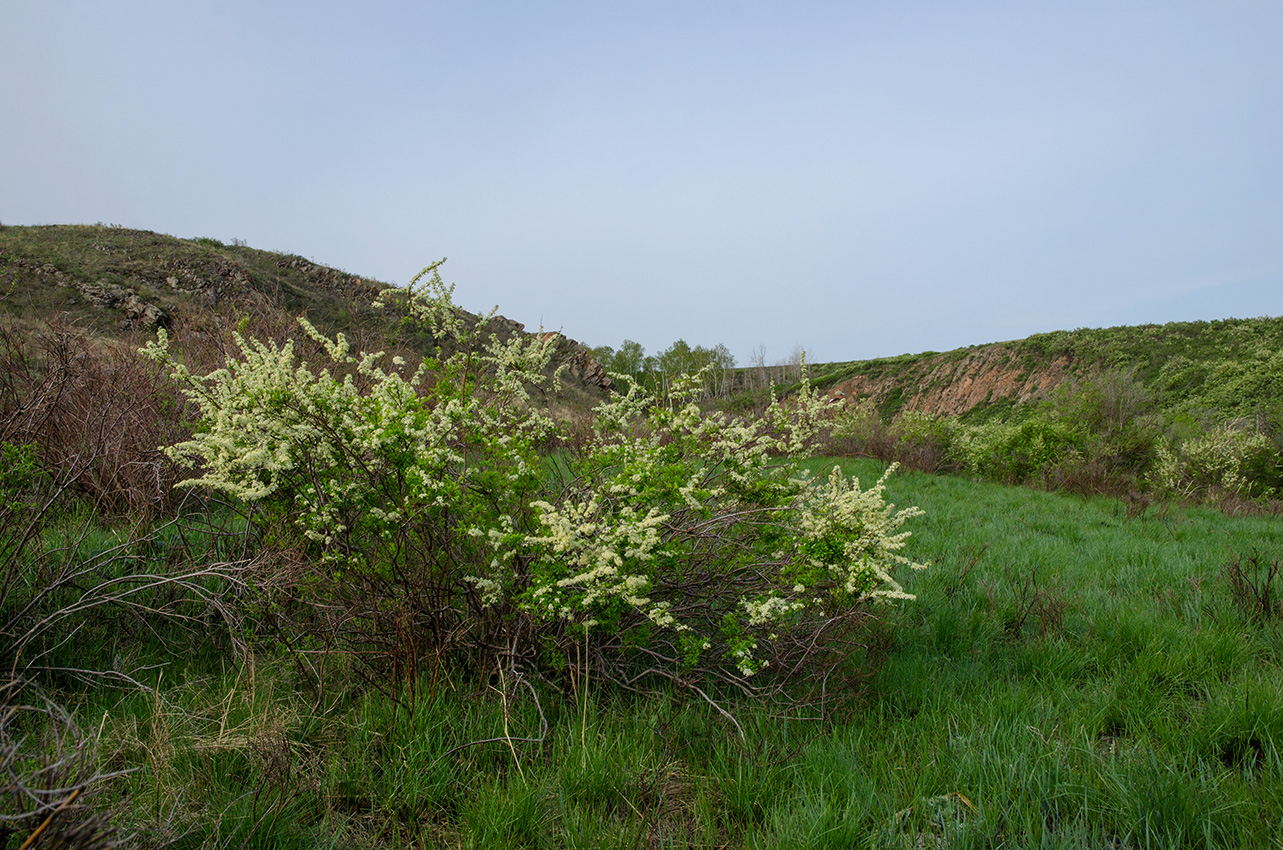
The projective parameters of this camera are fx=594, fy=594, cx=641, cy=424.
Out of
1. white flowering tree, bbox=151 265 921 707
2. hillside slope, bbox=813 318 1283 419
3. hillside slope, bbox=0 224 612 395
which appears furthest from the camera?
hillside slope, bbox=813 318 1283 419

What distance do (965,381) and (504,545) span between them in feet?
188

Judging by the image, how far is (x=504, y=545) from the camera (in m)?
2.81

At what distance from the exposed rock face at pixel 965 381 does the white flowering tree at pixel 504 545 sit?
46220mm

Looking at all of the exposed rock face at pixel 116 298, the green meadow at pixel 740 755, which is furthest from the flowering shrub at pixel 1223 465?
the exposed rock face at pixel 116 298

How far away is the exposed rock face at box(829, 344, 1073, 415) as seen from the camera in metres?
45.5

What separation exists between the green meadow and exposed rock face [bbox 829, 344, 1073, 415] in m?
46.0

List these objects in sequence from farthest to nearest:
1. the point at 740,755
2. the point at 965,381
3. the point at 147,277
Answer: the point at 965,381
the point at 147,277
the point at 740,755

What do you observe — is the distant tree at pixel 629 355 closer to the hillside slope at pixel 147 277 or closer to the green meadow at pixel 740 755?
the hillside slope at pixel 147 277

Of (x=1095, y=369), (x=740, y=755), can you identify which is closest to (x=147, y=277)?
(x=740, y=755)

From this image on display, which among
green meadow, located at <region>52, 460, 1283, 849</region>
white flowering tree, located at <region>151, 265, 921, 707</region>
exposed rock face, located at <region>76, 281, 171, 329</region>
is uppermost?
exposed rock face, located at <region>76, 281, 171, 329</region>

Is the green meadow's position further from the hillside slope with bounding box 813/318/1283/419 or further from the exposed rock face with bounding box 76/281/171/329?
the exposed rock face with bounding box 76/281/171/329

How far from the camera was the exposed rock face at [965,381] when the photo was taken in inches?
1791

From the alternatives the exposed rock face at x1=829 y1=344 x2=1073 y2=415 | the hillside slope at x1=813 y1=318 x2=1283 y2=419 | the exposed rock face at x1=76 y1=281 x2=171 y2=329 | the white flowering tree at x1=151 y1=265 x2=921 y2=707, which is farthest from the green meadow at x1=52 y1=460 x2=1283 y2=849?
the exposed rock face at x1=829 y1=344 x2=1073 y2=415

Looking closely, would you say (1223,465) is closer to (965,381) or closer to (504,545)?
(504,545)
